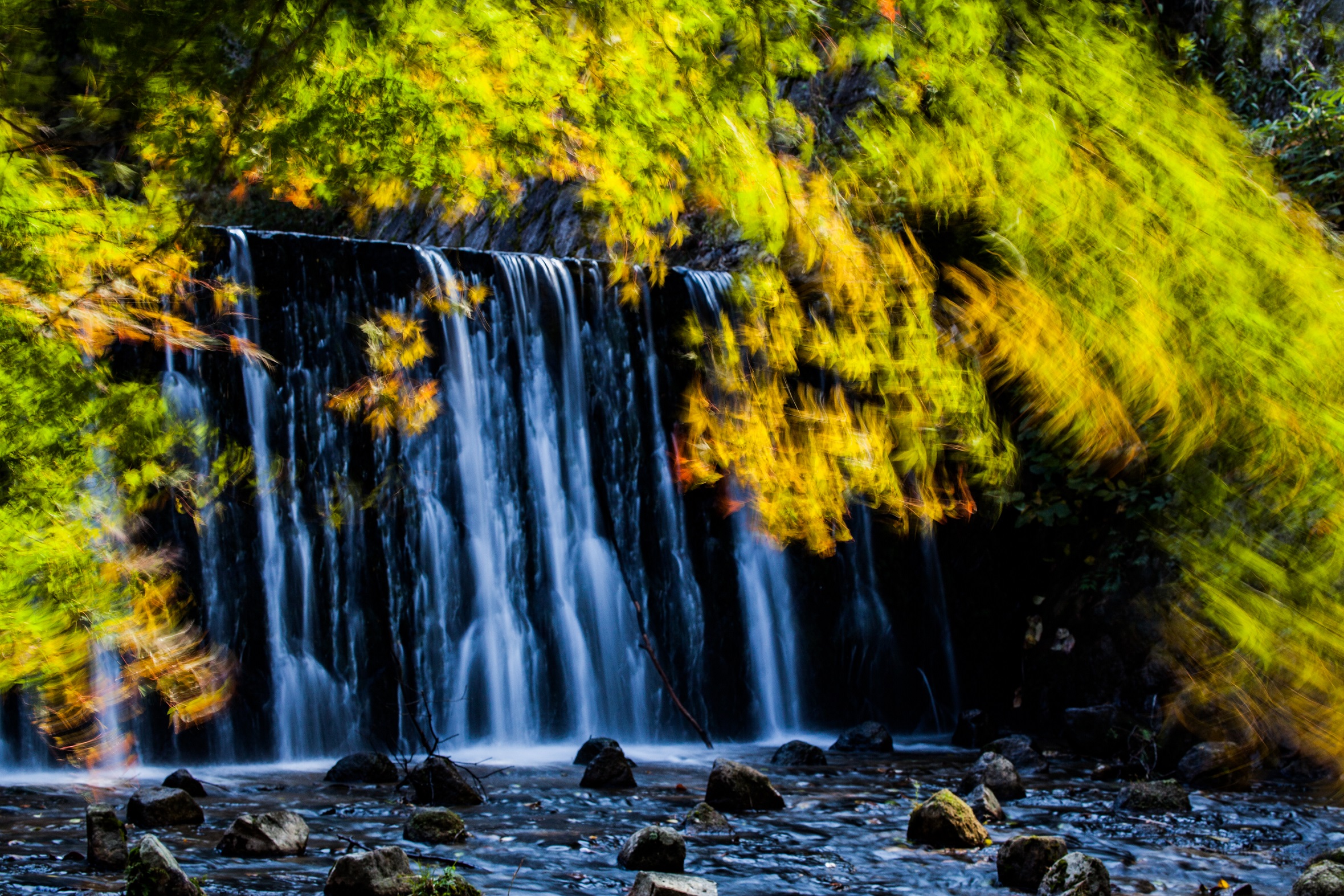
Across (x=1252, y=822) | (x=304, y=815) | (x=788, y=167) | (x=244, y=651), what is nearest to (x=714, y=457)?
(x=788, y=167)

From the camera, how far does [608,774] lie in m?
5.92

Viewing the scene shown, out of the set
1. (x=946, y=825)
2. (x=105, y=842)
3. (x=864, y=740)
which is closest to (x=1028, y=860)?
(x=946, y=825)

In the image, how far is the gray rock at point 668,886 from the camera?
3.36 m

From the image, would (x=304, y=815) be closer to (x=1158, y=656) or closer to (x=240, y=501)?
(x=240, y=501)

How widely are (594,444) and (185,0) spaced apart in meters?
6.88

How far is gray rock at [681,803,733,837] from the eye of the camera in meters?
4.71

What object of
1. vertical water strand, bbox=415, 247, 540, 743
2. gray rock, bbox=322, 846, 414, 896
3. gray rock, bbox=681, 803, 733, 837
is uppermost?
vertical water strand, bbox=415, 247, 540, 743

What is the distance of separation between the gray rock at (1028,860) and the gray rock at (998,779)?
1.61 m

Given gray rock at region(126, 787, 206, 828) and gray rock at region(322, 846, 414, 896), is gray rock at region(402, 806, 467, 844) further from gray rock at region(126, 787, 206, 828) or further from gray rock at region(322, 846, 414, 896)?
gray rock at region(126, 787, 206, 828)

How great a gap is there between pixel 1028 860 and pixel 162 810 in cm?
361

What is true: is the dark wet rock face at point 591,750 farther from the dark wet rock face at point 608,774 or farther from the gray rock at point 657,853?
the gray rock at point 657,853

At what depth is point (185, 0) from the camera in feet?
8.07

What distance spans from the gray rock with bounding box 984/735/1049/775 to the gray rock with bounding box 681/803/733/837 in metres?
2.36

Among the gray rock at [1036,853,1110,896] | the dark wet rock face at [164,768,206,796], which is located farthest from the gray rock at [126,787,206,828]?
the gray rock at [1036,853,1110,896]
